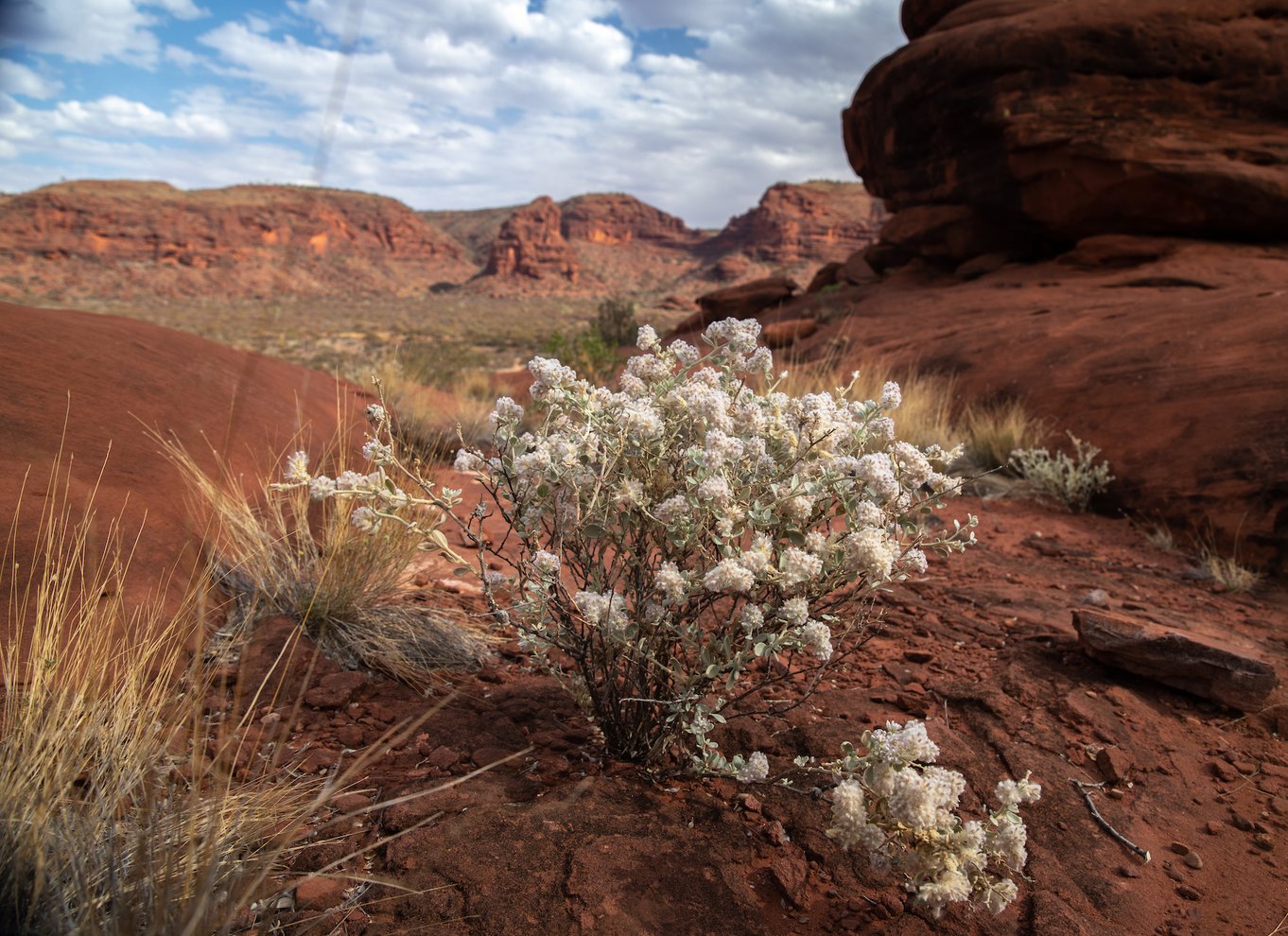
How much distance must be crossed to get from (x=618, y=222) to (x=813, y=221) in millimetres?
30261

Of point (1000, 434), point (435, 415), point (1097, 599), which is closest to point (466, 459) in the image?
point (1097, 599)

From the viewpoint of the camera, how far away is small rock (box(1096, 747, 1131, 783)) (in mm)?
2373

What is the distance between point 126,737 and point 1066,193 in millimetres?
14468

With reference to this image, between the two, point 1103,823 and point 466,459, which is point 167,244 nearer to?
point 466,459

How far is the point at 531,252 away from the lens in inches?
3130

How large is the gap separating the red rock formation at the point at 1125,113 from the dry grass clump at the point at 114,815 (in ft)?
46.1

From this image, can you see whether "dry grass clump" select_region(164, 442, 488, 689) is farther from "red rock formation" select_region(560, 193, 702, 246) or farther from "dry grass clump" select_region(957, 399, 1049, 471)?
"red rock formation" select_region(560, 193, 702, 246)

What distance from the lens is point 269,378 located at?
5496 millimetres

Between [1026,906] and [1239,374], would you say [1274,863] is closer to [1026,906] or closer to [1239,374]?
[1026,906]

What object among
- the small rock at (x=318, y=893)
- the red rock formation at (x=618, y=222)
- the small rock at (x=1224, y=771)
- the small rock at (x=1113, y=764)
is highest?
the red rock formation at (x=618, y=222)

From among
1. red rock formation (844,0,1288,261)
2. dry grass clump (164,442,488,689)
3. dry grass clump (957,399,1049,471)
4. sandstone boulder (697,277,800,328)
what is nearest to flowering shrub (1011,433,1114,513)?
dry grass clump (957,399,1049,471)

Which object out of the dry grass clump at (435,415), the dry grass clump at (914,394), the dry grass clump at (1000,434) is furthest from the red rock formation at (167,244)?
the dry grass clump at (1000,434)

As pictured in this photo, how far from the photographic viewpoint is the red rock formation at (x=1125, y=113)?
1162cm

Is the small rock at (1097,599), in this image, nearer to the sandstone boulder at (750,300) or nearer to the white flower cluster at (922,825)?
the white flower cluster at (922,825)
